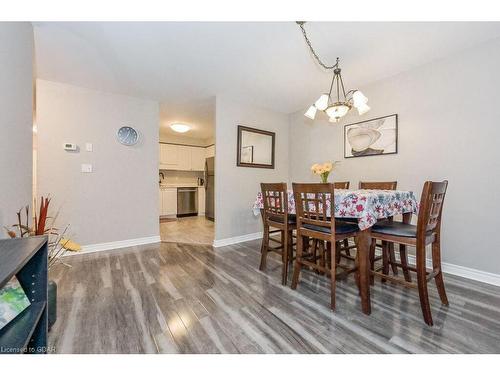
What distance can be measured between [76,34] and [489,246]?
4188 mm

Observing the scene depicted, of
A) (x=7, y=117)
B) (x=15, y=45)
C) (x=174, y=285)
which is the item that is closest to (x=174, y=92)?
(x=15, y=45)

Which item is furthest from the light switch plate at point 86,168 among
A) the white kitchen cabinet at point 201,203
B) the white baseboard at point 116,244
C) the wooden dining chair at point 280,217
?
the white kitchen cabinet at point 201,203

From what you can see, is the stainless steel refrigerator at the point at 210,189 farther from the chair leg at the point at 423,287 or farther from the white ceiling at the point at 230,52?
the chair leg at the point at 423,287

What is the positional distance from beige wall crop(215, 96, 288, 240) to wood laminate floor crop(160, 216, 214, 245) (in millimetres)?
491

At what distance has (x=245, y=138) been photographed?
351 cm

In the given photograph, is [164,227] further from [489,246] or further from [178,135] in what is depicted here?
[489,246]

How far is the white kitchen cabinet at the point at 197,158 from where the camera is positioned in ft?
20.0

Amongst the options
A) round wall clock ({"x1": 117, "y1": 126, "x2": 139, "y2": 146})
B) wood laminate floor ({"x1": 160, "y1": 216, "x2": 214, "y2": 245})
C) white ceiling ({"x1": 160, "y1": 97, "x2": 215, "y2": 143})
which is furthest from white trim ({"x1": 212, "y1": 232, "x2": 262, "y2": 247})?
white ceiling ({"x1": 160, "y1": 97, "x2": 215, "y2": 143})

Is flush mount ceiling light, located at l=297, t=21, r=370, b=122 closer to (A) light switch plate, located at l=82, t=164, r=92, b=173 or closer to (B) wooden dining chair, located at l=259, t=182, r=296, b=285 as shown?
(B) wooden dining chair, located at l=259, t=182, r=296, b=285

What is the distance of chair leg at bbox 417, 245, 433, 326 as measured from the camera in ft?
4.44

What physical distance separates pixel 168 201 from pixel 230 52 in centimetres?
433

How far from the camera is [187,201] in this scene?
5.88 metres

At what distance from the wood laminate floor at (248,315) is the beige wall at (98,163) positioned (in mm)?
823
